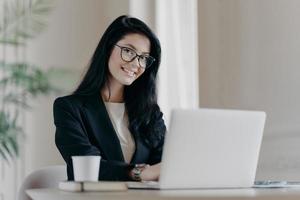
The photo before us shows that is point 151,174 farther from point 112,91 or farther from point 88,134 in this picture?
point 112,91

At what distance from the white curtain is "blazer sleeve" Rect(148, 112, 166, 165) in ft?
2.37

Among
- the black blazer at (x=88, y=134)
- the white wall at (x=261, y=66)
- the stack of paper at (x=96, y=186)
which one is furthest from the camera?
the white wall at (x=261, y=66)

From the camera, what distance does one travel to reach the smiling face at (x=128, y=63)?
2.12 metres

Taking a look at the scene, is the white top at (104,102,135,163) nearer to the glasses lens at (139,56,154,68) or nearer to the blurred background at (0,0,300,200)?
the glasses lens at (139,56,154,68)

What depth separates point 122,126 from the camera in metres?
2.21

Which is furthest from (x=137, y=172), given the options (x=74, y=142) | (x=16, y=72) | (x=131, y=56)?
(x=16, y=72)

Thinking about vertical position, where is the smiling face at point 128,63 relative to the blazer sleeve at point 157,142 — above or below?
above

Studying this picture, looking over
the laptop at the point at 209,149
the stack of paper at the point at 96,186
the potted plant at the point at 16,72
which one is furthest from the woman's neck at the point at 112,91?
the potted plant at the point at 16,72

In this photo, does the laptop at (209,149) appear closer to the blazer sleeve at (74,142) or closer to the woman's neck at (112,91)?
the blazer sleeve at (74,142)

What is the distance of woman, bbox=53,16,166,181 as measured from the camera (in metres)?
2.06

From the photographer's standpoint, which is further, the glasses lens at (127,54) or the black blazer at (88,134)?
the glasses lens at (127,54)

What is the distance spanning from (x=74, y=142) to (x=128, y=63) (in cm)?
36

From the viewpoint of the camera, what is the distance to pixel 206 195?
1.22 m

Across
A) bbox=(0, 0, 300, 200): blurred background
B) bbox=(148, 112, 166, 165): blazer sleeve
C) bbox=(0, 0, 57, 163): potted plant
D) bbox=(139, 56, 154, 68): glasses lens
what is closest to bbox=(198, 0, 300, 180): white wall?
bbox=(0, 0, 300, 200): blurred background
